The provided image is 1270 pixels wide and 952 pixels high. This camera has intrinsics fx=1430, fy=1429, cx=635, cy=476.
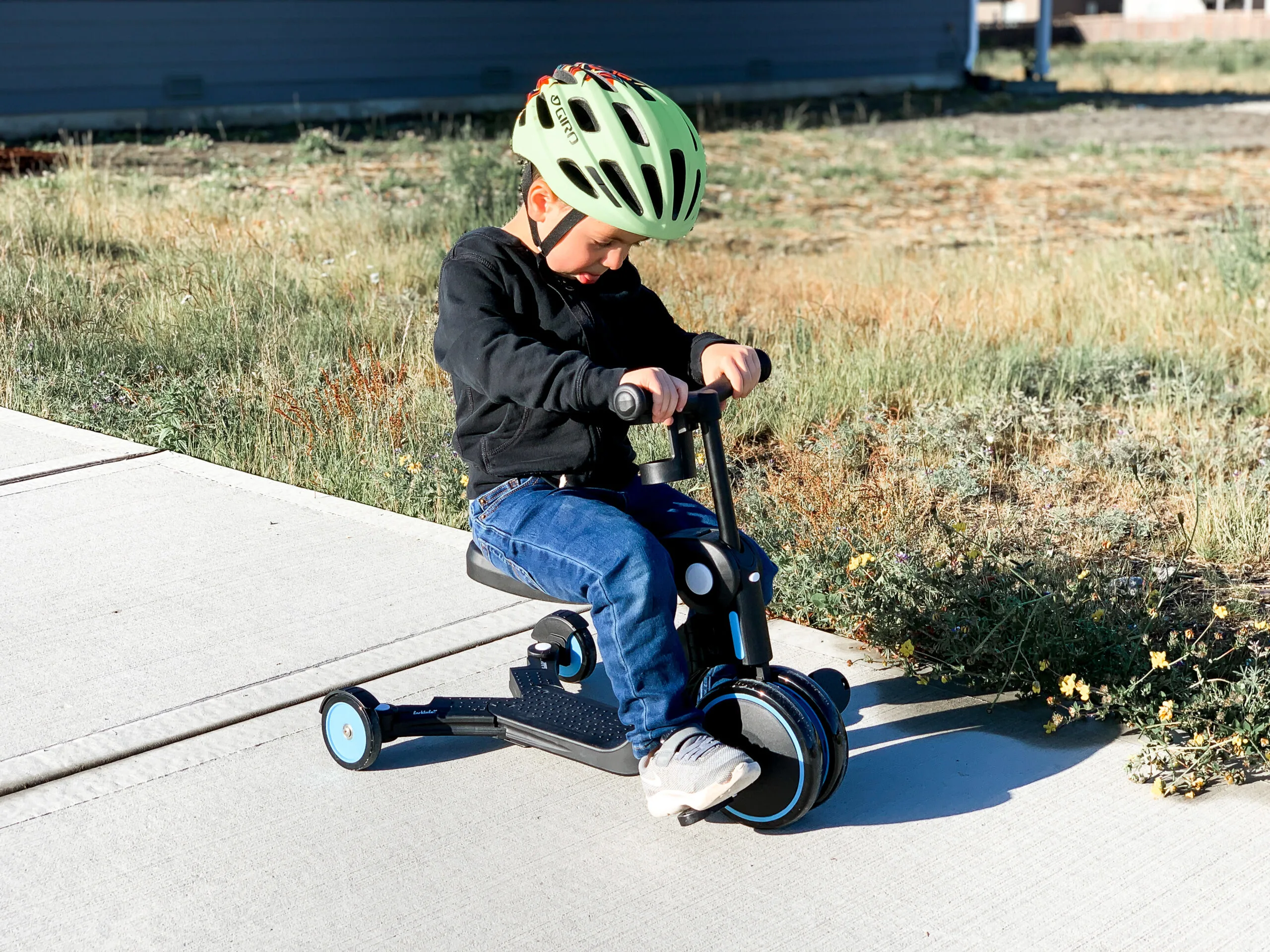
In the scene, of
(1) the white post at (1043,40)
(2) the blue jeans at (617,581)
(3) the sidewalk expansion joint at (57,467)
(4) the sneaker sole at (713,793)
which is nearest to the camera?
(4) the sneaker sole at (713,793)

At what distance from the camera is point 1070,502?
4809 millimetres

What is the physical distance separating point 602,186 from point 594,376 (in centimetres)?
37

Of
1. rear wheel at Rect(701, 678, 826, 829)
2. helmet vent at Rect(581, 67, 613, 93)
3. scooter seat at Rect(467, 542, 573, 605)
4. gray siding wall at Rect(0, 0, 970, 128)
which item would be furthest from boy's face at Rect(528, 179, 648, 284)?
gray siding wall at Rect(0, 0, 970, 128)

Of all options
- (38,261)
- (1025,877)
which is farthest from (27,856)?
(38,261)

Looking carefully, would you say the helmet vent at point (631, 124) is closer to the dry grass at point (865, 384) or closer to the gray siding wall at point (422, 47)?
the dry grass at point (865, 384)

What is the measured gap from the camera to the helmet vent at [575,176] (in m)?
2.67

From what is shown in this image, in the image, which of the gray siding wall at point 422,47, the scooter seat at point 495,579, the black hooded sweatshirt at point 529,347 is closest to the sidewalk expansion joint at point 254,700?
the scooter seat at point 495,579

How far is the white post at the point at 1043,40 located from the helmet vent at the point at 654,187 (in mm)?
29784

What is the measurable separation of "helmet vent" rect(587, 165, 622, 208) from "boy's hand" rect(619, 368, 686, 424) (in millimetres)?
357

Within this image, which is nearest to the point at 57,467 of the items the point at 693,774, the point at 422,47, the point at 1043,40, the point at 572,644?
the point at 572,644

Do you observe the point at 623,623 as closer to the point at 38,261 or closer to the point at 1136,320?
the point at 1136,320

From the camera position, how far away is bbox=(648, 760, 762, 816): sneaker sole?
258 cm

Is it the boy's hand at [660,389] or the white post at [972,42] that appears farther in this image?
the white post at [972,42]

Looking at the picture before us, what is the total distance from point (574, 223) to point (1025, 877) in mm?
1498
